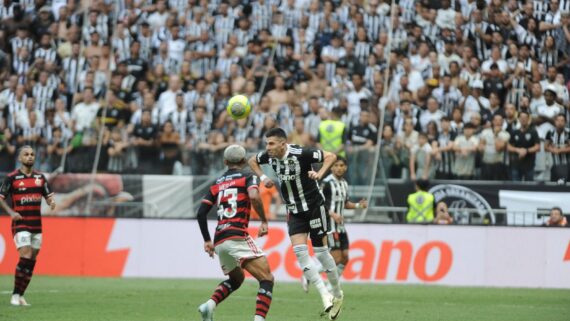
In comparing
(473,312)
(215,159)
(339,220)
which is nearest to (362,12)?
(215,159)

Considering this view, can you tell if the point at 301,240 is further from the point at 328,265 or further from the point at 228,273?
the point at 228,273

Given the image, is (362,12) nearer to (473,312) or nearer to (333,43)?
(333,43)

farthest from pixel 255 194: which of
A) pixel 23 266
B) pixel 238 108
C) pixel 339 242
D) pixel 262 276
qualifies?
pixel 339 242

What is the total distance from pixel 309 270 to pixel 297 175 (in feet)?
4.27

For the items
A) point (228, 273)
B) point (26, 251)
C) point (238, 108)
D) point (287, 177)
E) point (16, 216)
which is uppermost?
point (238, 108)

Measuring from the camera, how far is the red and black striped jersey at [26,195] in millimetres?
16578

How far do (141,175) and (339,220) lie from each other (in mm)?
6320

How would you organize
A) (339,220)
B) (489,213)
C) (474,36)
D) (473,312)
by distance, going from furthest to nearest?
(474,36) → (489,213) → (339,220) → (473,312)

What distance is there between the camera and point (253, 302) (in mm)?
16953

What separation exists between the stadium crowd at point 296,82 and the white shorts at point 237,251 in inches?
375

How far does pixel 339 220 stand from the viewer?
57.4 ft

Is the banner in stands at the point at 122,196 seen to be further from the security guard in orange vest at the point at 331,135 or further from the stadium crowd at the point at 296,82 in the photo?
the security guard in orange vest at the point at 331,135

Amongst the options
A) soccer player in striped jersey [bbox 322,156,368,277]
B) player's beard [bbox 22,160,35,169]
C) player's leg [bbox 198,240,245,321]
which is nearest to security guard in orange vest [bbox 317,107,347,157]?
soccer player in striped jersey [bbox 322,156,368,277]

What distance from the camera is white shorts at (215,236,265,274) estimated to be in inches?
484
